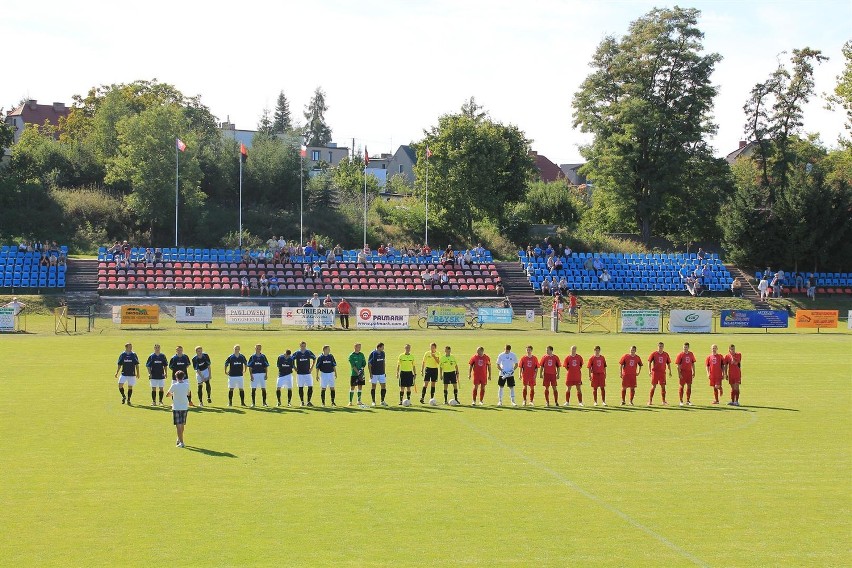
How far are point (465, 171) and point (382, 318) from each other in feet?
79.2

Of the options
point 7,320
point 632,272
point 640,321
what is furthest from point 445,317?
point 7,320

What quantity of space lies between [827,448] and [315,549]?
1259 cm

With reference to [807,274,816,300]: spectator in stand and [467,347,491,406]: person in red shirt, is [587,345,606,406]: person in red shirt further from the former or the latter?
[807,274,816,300]: spectator in stand

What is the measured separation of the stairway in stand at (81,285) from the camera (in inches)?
1880

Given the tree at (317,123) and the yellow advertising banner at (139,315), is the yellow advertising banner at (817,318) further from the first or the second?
the tree at (317,123)

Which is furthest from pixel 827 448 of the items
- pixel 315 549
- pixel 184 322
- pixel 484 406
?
pixel 184 322

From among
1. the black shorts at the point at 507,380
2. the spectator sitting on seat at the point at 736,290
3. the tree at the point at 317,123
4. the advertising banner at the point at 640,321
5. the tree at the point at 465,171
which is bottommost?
the black shorts at the point at 507,380

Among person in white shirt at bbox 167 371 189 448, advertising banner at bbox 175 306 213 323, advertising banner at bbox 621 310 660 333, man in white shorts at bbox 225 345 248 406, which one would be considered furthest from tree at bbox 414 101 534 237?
person in white shirt at bbox 167 371 189 448

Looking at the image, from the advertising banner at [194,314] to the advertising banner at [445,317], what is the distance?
37.3 feet

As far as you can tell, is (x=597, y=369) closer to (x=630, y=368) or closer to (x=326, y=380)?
(x=630, y=368)

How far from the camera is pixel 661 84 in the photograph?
70.2 m

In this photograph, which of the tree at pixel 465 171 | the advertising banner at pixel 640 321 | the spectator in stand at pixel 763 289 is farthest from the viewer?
the tree at pixel 465 171

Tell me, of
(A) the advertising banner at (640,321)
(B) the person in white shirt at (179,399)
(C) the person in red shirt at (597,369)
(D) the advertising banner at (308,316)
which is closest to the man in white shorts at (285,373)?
(B) the person in white shirt at (179,399)

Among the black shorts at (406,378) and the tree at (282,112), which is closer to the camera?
the black shorts at (406,378)
